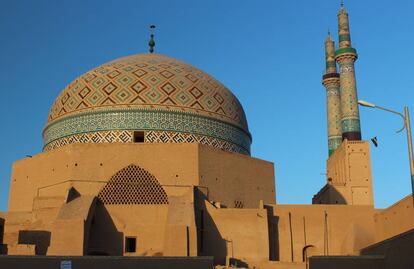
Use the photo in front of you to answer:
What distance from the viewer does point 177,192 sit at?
1673 centimetres

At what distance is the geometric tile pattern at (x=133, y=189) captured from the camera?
1661cm

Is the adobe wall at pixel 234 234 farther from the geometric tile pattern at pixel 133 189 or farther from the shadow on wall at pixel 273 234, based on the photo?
the geometric tile pattern at pixel 133 189

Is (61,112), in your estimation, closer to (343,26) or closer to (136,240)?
(136,240)

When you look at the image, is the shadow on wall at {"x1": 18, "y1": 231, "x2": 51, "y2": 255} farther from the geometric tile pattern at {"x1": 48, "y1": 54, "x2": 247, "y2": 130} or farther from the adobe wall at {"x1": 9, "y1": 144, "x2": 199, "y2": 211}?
the geometric tile pattern at {"x1": 48, "y1": 54, "x2": 247, "y2": 130}

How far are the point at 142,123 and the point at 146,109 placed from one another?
464 millimetres

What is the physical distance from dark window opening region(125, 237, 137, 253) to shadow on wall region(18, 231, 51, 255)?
1.89 meters

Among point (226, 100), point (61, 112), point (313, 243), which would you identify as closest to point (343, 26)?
point (226, 100)

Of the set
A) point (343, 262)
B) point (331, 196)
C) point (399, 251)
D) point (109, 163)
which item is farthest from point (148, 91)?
point (399, 251)

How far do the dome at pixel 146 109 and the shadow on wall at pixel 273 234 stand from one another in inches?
122

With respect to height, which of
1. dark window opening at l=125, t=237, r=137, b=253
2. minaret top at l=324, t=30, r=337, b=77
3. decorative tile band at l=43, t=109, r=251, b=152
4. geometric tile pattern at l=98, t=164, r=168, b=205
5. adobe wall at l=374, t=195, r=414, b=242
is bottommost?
dark window opening at l=125, t=237, r=137, b=253

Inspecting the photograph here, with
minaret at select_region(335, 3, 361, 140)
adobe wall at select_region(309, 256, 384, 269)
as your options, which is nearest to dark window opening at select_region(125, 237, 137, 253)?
adobe wall at select_region(309, 256, 384, 269)

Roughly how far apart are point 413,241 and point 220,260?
19.3 feet

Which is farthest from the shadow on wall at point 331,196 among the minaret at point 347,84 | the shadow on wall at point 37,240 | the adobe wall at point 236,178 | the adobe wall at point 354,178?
the shadow on wall at point 37,240

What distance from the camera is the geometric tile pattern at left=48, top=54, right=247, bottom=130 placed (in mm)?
18797
